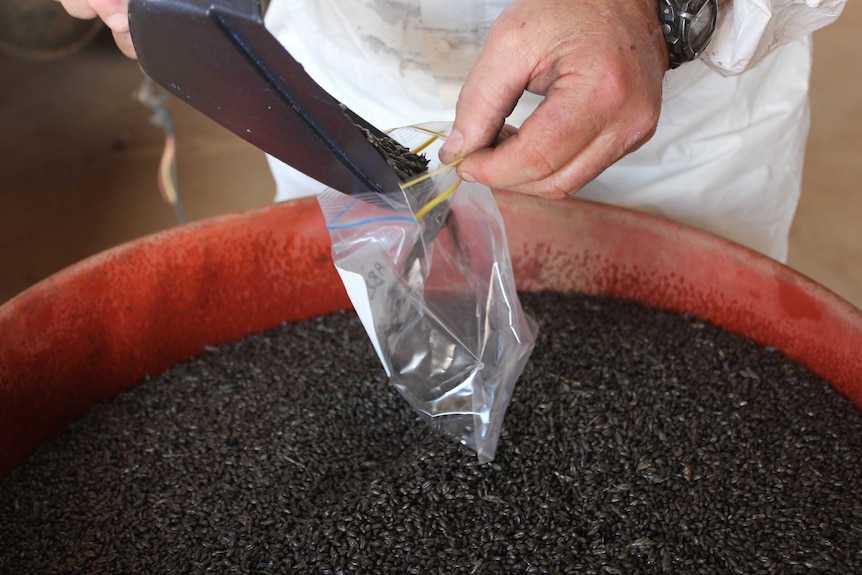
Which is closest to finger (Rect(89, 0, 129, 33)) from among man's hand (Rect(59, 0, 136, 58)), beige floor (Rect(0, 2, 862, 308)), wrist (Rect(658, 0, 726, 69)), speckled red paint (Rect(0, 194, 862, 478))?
man's hand (Rect(59, 0, 136, 58))

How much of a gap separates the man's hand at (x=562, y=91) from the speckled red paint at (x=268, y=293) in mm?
325

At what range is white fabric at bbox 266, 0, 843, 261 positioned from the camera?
43.9 inches

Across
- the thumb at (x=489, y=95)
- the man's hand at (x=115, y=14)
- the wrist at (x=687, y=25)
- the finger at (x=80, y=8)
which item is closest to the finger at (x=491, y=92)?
the thumb at (x=489, y=95)

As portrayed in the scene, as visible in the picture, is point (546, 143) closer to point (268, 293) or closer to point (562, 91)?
point (562, 91)

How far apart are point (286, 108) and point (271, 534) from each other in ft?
1.61

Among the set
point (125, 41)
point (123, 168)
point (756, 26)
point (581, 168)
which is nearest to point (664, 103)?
point (756, 26)

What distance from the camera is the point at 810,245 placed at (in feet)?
8.57

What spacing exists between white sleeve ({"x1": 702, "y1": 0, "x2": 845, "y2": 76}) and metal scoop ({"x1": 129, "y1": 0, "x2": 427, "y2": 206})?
463 mm

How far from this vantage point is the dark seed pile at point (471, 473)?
0.84m

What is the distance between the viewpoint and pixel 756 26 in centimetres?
90

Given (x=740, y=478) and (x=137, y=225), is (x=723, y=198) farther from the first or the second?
(x=137, y=225)

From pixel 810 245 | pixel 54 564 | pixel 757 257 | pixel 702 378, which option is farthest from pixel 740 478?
pixel 810 245

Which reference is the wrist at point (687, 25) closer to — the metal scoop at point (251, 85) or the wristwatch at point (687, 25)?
the wristwatch at point (687, 25)

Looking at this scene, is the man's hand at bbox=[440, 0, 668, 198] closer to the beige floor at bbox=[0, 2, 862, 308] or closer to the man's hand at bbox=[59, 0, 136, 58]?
the man's hand at bbox=[59, 0, 136, 58]
